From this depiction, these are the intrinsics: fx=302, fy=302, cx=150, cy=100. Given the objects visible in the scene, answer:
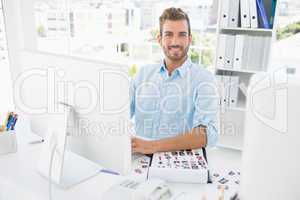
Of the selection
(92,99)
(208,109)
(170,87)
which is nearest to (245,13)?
(170,87)

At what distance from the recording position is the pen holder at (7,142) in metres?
1.19

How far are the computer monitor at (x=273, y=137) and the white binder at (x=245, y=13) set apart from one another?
182 centimetres

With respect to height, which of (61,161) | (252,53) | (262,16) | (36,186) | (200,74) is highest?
(262,16)

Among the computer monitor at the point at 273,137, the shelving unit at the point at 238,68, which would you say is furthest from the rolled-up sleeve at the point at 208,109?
the computer monitor at the point at 273,137

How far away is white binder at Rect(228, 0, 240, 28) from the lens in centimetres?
235

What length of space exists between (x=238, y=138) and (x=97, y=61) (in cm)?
206

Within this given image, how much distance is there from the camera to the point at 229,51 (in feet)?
7.98

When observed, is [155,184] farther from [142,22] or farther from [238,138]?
[142,22]

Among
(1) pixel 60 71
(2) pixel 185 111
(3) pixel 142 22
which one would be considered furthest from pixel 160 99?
(3) pixel 142 22

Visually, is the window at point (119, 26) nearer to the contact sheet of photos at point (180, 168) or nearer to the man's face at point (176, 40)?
the man's face at point (176, 40)

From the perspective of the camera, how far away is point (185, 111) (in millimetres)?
1969

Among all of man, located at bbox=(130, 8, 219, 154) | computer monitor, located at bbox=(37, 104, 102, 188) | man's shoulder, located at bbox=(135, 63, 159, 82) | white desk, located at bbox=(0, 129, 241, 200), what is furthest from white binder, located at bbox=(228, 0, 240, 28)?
computer monitor, located at bbox=(37, 104, 102, 188)

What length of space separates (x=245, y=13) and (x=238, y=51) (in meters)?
0.29

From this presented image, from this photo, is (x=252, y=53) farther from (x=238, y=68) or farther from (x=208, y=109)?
(x=208, y=109)
